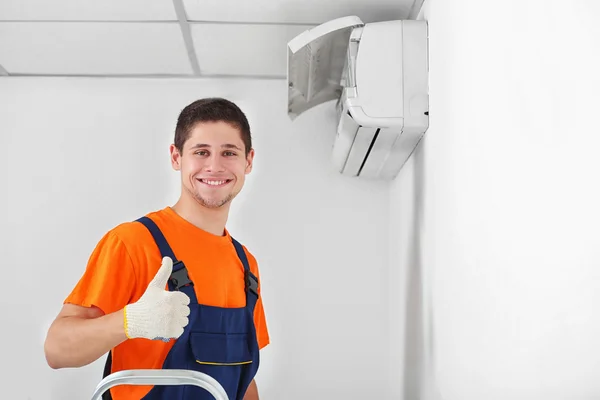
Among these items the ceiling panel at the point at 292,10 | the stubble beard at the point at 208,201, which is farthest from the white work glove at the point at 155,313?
the ceiling panel at the point at 292,10

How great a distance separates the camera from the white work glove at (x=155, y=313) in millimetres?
1307

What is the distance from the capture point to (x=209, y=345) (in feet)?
5.42

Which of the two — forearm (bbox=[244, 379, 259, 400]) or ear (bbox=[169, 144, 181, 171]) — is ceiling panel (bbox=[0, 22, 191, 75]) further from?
forearm (bbox=[244, 379, 259, 400])

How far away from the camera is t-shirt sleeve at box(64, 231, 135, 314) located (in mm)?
1491

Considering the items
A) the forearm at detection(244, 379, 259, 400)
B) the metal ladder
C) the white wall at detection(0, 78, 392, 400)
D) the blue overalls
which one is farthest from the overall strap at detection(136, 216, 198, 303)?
the white wall at detection(0, 78, 392, 400)

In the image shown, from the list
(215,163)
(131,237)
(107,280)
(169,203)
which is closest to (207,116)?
(215,163)

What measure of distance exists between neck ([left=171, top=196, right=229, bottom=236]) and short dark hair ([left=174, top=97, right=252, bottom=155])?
16 cm

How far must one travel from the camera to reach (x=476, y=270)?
1.48m

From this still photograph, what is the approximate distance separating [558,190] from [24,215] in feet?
7.69

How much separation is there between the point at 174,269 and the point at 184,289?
56 mm

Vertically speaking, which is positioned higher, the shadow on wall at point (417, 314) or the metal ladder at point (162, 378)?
the shadow on wall at point (417, 314)

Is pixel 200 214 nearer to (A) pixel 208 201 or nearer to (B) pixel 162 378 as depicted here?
(A) pixel 208 201

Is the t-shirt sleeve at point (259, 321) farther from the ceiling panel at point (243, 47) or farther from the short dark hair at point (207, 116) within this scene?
the ceiling panel at point (243, 47)

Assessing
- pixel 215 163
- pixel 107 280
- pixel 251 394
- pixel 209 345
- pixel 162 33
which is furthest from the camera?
pixel 162 33
